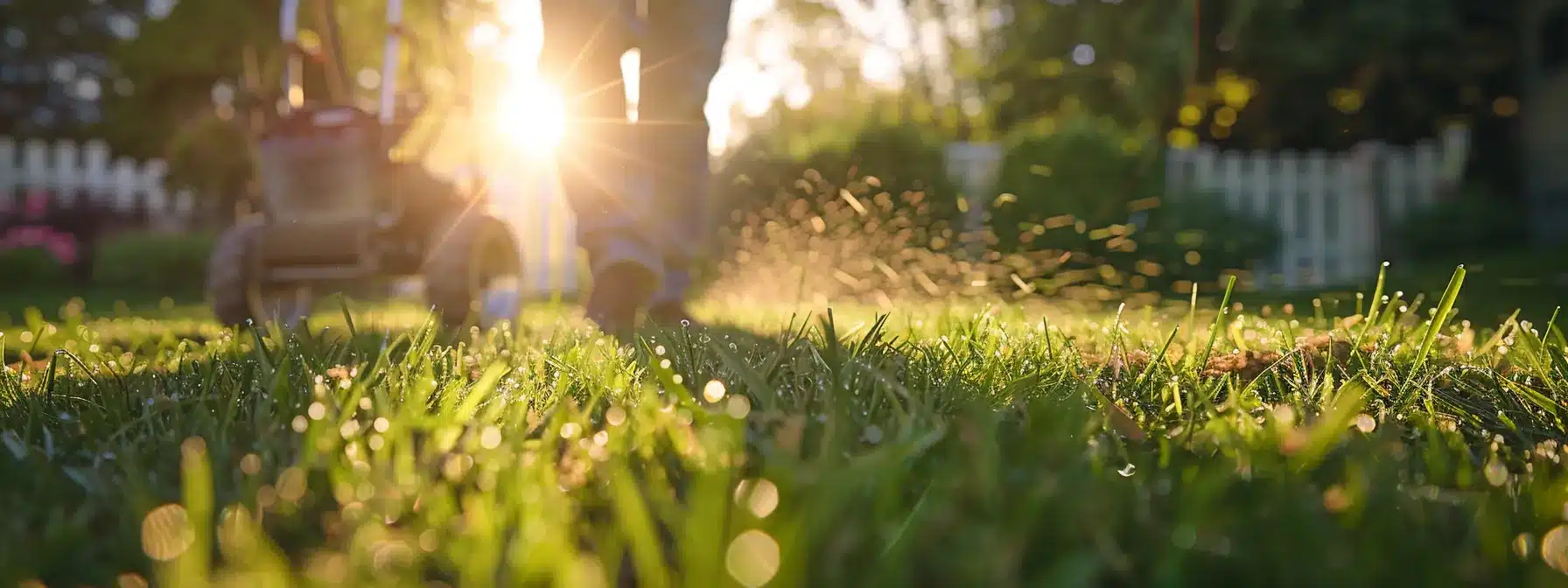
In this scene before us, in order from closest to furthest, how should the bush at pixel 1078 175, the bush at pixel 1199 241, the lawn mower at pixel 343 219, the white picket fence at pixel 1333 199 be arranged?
the lawn mower at pixel 343 219 < the bush at pixel 1199 241 < the bush at pixel 1078 175 < the white picket fence at pixel 1333 199

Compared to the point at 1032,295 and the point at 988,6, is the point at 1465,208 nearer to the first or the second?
the point at 988,6

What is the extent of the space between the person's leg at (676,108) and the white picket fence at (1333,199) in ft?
27.1

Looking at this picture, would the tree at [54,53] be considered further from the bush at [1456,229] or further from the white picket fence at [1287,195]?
the bush at [1456,229]

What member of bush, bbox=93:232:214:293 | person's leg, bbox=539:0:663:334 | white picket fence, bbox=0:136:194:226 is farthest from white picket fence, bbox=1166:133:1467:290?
white picket fence, bbox=0:136:194:226

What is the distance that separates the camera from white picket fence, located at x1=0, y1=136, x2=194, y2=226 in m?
14.4

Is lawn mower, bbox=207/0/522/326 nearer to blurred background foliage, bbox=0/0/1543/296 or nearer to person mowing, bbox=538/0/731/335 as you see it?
blurred background foliage, bbox=0/0/1543/296

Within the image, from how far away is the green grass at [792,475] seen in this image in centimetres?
75

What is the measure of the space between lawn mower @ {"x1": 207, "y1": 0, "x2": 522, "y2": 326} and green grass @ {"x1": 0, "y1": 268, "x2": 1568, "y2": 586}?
74.1 inches

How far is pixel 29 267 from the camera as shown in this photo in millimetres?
9797

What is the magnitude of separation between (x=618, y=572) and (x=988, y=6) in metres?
13.7

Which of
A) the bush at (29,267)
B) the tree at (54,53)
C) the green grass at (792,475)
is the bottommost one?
the bush at (29,267)

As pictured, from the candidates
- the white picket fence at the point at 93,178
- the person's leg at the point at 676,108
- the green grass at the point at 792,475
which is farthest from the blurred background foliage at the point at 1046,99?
the green grass at the point at 792,475

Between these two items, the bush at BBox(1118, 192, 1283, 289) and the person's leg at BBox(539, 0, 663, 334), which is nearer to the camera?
the person's leg at BBox(539, 0, 663, 334)

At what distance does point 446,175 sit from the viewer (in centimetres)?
372
